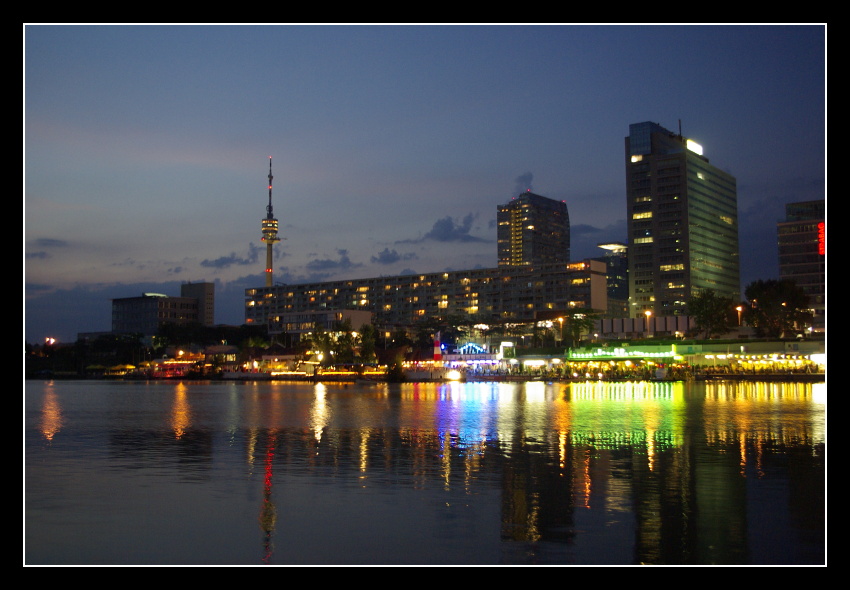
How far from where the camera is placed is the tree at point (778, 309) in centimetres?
12925

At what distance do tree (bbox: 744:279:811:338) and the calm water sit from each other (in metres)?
105

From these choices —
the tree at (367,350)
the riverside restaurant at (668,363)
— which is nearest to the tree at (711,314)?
the riverside restaurant at (668,363)

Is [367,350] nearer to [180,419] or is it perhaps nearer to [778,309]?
[778,309]

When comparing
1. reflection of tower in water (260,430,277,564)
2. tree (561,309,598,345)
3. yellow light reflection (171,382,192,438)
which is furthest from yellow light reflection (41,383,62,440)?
tree (561,309,598,345)

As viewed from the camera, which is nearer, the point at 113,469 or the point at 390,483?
the point at 390,483

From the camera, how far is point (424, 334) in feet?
636

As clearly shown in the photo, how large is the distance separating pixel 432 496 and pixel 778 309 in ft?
412

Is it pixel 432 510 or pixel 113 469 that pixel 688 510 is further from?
pixel 113 469

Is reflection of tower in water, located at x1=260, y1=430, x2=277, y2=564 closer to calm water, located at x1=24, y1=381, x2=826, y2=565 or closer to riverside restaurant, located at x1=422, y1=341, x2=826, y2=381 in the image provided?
calm water, located at x1=24, y1=381, x2=826, y2=565

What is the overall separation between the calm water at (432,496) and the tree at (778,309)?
345 feet

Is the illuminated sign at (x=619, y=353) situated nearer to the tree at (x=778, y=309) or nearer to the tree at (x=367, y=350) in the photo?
the tree at (x=778, y=309)

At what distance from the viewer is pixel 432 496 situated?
17453 mm
